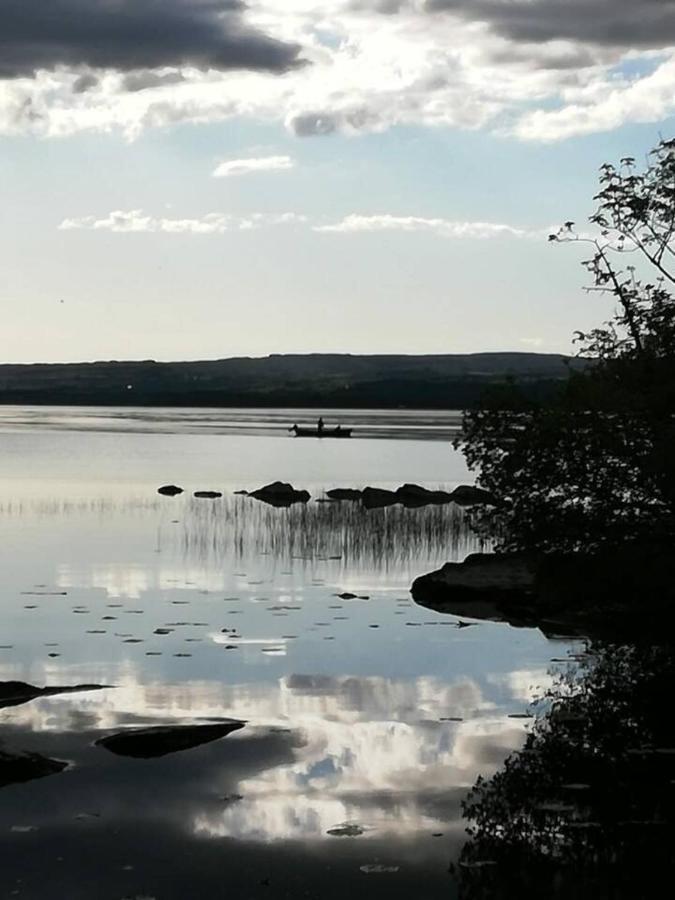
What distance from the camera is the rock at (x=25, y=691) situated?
17594mm

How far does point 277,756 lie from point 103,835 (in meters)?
A: 3.28

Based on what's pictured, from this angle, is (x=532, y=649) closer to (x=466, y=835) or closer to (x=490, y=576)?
(x=490, y=576)

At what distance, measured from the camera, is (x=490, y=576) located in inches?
1154

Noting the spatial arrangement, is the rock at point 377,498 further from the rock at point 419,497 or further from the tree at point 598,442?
the tree at point 598,442

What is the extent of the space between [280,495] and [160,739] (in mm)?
41019

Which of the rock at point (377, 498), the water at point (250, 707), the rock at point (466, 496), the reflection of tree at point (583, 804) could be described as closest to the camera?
the reflection of tree at point (583, 804)

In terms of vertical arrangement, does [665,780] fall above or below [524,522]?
below

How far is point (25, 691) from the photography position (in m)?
18.1

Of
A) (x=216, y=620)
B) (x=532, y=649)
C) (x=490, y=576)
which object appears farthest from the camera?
(x=490, y=576)

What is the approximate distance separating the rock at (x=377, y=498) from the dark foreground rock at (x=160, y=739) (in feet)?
125

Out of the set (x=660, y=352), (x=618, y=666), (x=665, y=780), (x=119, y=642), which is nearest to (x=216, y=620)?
(x=119, y=642)

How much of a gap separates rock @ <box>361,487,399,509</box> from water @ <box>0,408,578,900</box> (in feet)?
40.0

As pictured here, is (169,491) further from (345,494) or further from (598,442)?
(598,442)

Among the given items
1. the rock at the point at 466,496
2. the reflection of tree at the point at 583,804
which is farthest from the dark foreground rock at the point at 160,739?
the rock at the point at 466,496
